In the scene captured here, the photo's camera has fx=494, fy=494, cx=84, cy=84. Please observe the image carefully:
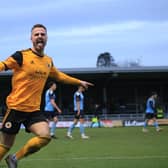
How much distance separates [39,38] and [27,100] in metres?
0.95

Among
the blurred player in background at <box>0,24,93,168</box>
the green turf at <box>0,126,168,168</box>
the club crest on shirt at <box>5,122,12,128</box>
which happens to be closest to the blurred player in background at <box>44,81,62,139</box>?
the green turf at <box>0,126,168,168</box>

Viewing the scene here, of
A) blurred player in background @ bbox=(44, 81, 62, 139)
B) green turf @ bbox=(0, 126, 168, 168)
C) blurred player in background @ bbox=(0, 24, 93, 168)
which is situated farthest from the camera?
blurred player in background @ bbox=(44, 81, 62, 139)

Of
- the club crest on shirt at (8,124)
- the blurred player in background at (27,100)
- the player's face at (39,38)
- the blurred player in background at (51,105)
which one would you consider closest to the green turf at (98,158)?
the blurred player in background at (27,100)

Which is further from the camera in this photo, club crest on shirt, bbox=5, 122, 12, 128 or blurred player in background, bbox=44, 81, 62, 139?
blurred player in background, bbox=44, 81, 62, 139

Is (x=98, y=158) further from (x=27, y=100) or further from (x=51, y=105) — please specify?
(x=51, y=105)

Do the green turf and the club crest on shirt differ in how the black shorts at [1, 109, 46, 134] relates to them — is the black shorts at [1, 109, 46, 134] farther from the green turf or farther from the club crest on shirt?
the green turf

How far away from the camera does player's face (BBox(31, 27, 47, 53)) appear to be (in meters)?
7.39

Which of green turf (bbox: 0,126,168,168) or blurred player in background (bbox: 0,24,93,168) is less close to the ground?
blurred player in background (bbox: 0,24,93,168)

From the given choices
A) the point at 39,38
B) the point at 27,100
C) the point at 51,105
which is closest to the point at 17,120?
the point at 27,100

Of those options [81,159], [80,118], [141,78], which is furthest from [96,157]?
[141,78]

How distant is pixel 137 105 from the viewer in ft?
156

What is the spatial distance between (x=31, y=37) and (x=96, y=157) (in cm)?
466

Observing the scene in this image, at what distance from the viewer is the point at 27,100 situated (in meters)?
7.41

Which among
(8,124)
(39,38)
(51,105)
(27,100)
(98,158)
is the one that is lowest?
(98,158)
